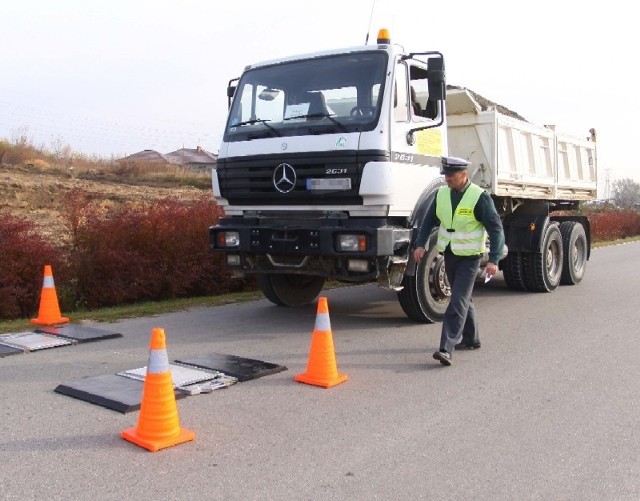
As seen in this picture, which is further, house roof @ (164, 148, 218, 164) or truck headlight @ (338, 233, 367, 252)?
house roof @ (164, 148, 218, 164)

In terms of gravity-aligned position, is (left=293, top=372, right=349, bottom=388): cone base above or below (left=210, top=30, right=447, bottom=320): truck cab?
below

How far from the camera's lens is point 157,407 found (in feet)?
13.5

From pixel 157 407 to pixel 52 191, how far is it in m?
18.7

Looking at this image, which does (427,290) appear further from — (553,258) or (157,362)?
(553,258)

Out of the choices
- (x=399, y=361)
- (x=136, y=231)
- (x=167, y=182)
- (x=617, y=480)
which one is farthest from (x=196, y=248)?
(x=167, y=182)

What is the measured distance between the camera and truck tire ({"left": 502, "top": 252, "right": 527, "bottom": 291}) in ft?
35.2

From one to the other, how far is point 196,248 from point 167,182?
20.4 metres

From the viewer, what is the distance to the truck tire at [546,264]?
417 inches

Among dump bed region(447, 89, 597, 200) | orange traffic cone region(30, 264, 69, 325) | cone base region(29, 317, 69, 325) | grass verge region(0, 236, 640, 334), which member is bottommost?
grass verge region(0, 236, 640, 334)

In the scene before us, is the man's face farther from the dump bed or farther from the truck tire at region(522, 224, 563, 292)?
the truck tire at region(522, 224, 563, 292)

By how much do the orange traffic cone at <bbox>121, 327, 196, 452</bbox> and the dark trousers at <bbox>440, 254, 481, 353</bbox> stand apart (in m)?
2.79

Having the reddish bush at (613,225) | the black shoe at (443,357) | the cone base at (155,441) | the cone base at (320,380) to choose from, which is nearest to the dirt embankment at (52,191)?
the cone base at (320,380)

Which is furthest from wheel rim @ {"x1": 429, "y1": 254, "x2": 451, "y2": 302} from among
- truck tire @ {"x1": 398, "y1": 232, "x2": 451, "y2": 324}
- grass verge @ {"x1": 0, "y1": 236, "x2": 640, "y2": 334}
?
grass verge @ {"x1": 0, "y1": 236, "x2": 640, "y2": 334}

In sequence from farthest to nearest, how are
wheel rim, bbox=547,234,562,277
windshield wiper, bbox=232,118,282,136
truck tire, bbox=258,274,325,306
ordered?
wheel rim, bbox=547,234,562,277 < truck tire, bbox=258,274,325,306 < windshield wiper, bbox=232,118,282,136
